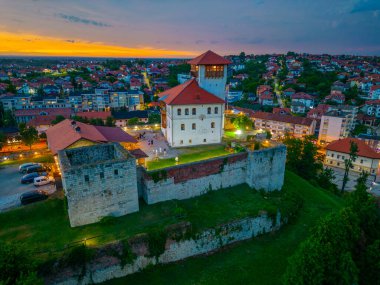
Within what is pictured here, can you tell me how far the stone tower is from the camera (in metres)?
33.0

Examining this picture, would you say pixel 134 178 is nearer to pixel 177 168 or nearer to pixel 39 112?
pixel 177 168

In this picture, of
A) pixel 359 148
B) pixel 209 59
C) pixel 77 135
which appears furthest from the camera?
pixel 359 148

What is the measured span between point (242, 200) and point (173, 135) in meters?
11.1

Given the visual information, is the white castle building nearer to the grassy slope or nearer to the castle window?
the castle window

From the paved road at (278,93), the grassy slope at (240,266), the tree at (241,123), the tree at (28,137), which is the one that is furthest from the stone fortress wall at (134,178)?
the paved road at (278,93)

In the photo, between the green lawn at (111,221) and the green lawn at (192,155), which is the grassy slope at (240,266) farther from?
the green lawn at (192,155)

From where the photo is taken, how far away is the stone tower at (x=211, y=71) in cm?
3297

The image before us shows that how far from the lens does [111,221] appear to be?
19.6 meters

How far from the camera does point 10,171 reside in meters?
28.6

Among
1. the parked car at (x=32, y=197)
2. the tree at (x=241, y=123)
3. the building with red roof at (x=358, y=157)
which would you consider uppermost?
the tree at (x=241, y=123)

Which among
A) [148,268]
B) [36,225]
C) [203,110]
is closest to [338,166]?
[203,110]

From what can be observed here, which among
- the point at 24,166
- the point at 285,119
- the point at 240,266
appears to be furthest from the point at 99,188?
the point at 285,119

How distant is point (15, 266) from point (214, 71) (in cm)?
2795

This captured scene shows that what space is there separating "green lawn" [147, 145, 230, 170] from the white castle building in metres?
1.68
